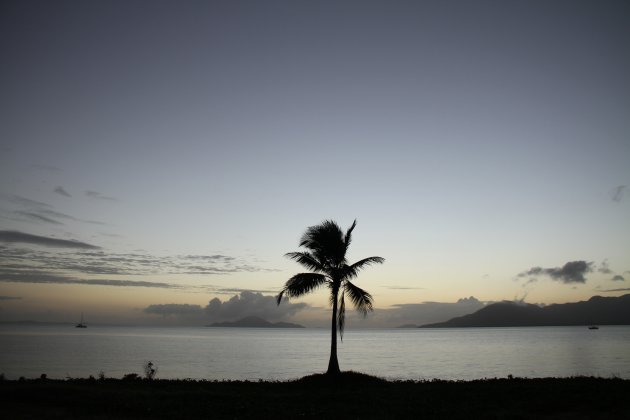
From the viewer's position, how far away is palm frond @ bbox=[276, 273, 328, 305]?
1070 inches

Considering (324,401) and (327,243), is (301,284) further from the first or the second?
(324,401)

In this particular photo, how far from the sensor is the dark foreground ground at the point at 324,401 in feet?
53.6

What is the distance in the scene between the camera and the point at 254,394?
68.3 feet

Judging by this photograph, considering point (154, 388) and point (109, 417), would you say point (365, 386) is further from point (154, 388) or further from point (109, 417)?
point (109, 417)

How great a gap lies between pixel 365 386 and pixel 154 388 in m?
11.2

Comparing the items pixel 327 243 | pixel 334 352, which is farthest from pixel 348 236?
pixel 334 352

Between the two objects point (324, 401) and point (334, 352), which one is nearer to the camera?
point (324, 401)

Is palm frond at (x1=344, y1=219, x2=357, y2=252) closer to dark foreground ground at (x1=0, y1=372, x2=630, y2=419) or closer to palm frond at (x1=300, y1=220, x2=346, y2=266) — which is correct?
palm frond at (x1=300, y1=220, x2=346, y2=266)

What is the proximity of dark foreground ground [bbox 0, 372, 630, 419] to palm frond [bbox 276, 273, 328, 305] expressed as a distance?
232 inches

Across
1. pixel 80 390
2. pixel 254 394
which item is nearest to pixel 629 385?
pixel 254 394

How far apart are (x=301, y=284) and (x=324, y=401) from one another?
8816mm

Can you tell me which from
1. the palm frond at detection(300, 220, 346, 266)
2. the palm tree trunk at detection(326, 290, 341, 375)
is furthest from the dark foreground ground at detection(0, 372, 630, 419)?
the palm frond at detection(300, 220, 346, 266)

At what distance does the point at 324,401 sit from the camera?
19484 mm

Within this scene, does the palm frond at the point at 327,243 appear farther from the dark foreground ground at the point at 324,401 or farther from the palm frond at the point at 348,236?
the dark foreground ground at the point at 324,401
